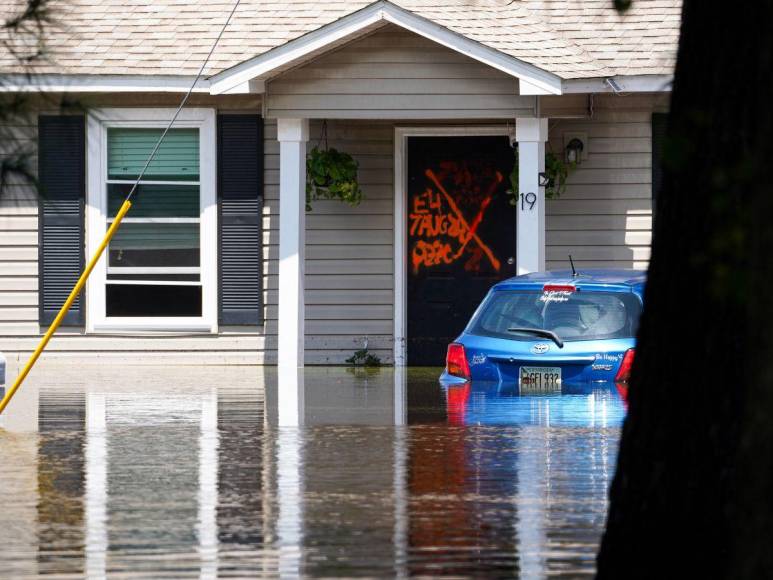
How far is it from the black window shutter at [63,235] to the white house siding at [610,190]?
5.35 m

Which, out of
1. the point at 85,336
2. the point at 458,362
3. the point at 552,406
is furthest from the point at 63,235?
the point at 552,406

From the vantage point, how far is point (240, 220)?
19.3 meters

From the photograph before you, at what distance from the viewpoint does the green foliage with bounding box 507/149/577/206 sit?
18.7m

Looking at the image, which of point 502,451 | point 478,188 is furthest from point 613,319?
point 478,188

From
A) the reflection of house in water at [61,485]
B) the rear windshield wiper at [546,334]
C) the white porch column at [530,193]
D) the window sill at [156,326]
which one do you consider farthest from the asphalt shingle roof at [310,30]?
the rear windshield wiper at [546,334]

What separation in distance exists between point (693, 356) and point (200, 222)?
14.1 meters

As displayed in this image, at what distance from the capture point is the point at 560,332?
1253cm

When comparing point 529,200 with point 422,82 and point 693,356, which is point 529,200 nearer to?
point 422,82

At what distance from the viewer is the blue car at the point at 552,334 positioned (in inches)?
485

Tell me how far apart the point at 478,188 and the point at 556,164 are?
128cm

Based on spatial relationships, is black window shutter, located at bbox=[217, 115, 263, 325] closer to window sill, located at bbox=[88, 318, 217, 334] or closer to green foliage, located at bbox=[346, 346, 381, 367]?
window sill, located at bbox=[88, 318, 217, 334]

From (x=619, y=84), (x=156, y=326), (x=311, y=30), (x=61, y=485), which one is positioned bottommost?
(x=61, y=485)

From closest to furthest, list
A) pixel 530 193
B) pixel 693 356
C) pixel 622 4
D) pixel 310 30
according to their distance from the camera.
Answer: pixel 693 356
pixel 622 4
pixel 530 193
pixel 310 30

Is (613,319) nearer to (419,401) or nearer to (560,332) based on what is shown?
(560,332)
